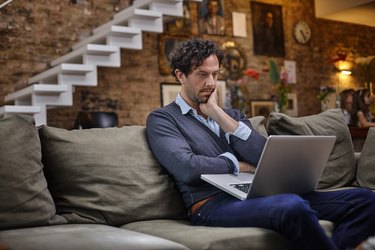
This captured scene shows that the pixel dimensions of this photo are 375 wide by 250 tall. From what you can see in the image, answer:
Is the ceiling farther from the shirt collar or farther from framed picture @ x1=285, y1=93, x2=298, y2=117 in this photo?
the shirt collar

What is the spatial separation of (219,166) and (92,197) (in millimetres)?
584

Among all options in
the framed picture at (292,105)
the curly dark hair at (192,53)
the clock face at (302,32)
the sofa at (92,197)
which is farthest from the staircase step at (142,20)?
the sofa at (92,197)

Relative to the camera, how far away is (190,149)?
2.43 metres

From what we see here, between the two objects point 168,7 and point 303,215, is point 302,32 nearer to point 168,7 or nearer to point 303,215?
point 168,7

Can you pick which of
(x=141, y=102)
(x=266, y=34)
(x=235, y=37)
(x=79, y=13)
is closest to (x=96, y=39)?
(x=79, y=13)

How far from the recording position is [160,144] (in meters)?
2.45

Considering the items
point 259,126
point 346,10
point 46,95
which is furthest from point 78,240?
point 346,10

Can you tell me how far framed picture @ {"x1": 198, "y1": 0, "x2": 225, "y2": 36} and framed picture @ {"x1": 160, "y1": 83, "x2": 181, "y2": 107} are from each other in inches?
39.8

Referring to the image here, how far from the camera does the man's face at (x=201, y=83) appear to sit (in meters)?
2.67

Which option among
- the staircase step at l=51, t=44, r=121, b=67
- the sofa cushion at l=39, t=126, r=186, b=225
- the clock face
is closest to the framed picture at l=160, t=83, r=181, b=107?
the staircase step at l=51, t=44, r=121, b=67

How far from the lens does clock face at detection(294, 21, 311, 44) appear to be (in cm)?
901

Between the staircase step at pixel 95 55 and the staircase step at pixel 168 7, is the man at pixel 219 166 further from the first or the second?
the staircase step at pixel 168 7

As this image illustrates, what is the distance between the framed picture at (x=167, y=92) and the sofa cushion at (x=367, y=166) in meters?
4.29

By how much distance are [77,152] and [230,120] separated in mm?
748
